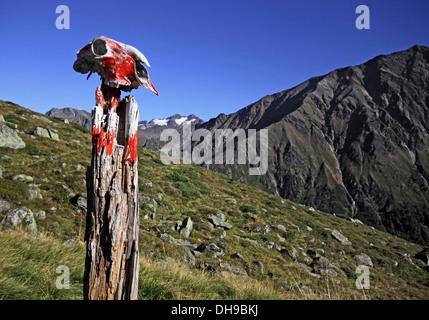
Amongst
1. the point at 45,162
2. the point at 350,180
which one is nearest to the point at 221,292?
the point at 45,162

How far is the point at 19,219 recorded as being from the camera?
838 centimetres

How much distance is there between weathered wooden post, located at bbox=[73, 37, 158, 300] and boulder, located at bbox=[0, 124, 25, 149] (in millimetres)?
16586

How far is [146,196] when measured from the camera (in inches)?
625

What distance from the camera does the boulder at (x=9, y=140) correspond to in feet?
50.3

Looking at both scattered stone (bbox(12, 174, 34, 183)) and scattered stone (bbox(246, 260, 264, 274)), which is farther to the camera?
scattered stone (bbox(12, 174, 34, 183))

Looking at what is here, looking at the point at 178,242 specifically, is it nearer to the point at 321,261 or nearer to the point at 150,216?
the point at 150,216

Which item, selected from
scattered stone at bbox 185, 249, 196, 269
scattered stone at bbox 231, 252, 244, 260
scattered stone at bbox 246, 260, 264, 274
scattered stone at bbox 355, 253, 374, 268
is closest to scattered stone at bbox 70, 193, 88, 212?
scattered stone at bbox 185, 249, 196, 269

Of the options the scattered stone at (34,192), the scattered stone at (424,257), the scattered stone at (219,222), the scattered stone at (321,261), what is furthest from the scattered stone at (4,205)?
the scattered stone at (424,257)

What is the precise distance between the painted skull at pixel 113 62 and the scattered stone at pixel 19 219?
7499 millimetres

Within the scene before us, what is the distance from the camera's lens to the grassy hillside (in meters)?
4.83

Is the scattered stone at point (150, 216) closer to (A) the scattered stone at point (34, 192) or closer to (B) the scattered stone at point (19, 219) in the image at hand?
(A) the scattered stone at point (34, 192)

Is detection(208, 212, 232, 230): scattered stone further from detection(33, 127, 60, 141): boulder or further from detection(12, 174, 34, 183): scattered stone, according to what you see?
detection(33, 127, 60, 141): boulder

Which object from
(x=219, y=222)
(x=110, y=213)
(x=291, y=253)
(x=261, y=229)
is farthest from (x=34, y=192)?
(x=291, y=253)
